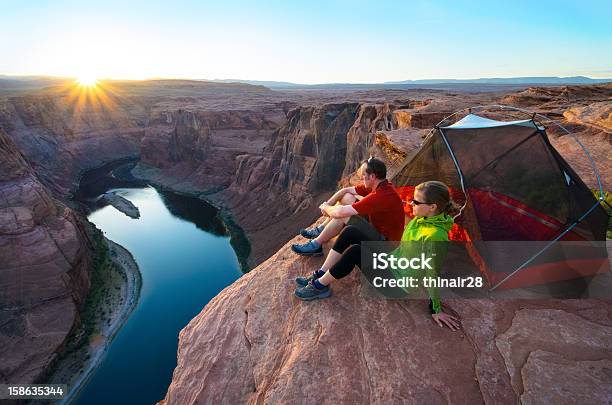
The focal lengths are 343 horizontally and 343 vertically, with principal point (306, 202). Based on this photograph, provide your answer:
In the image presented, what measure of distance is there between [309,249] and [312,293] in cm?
118

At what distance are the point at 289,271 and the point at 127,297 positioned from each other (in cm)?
3027

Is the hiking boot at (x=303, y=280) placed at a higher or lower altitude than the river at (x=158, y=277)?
higher

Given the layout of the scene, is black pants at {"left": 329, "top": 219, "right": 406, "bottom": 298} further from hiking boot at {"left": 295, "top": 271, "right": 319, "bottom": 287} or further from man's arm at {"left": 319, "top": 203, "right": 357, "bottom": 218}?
hiking boot at {"left": 295, "top": 271, "right": 319, "bottom": 287}

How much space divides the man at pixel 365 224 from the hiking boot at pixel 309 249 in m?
1.02

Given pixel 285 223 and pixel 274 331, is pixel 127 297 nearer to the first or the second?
pixel 285 223

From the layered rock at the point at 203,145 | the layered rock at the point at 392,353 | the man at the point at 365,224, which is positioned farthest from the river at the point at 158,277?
the man at the point at 365,224

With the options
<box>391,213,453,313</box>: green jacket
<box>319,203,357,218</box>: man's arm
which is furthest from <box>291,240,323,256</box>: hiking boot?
<box>391,213,453,313</box>: green jacket

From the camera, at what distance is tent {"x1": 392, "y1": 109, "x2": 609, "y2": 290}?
5559 mm

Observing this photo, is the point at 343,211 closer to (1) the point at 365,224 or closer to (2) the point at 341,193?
(1) the point at 365,224

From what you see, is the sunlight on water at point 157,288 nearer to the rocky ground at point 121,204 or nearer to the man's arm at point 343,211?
the rocky ground at point 121,204

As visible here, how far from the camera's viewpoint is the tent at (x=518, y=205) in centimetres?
556

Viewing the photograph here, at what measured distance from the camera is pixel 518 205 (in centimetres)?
643

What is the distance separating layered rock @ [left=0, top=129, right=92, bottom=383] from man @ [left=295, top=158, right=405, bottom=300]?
2492 cm

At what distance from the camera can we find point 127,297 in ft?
103
